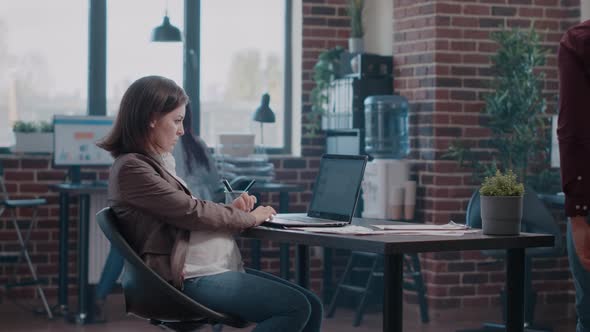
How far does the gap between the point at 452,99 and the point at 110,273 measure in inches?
89.1

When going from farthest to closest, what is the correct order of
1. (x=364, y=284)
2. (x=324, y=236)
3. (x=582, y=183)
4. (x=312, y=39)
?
(x=312, y=39)
(x=364, y=284)
(x=324, y=236)
(x=582, y=183)

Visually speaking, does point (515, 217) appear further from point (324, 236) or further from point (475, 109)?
point (475, 109)

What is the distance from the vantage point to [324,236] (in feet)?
9.40

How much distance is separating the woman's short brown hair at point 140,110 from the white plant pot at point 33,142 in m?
3.21

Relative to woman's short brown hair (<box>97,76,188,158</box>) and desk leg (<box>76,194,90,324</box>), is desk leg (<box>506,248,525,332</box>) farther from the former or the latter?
desk leg (<box>76,194,90,324</box>)

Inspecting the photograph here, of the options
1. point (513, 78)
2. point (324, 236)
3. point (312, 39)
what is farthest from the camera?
point (312, 39)

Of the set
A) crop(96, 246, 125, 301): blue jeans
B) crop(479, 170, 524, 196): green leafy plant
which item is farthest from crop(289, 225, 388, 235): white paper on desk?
crop(96, 246, 125, 301): blue jeans

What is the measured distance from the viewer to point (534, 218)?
5.19 metres

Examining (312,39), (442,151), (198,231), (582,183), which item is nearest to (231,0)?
(312,39)

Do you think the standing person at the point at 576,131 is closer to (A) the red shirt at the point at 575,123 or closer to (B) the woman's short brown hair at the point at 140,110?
(A) the red shirt at the point at 575,123

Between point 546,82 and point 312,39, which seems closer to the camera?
point 546,82

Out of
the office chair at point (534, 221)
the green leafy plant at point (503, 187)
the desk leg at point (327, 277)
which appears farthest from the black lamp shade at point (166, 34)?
the green leafy plant at point (503, 187)

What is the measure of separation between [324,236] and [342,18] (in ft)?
13.6

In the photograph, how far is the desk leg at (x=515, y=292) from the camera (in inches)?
118
